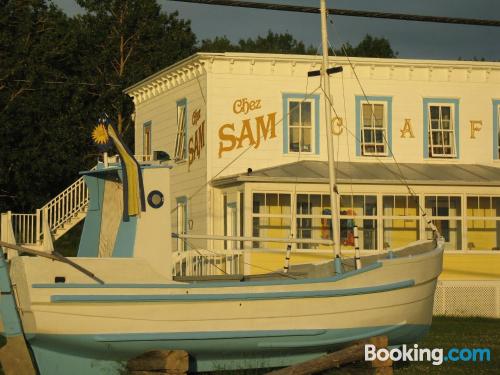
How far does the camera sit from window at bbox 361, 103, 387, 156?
31047 mm

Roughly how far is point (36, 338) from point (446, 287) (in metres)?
15.9

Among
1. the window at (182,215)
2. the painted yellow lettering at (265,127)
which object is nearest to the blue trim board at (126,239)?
the painted yellow lettering at (265,127)

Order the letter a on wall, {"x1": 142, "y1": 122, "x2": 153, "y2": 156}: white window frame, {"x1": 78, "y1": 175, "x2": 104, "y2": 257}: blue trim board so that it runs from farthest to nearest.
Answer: {"x1": 142, "y1": 122, "x2": 153, "y2": 156}: white window frame, the letter a on wall, {"x1": 78, "y1": 175, "x2": 104, "y2": 257}: blue trim board

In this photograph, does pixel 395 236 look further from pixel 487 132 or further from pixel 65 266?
pixel 65 266

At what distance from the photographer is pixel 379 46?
76.6 meters

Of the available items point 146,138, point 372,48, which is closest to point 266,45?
point 372,48

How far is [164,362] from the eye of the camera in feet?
45.3

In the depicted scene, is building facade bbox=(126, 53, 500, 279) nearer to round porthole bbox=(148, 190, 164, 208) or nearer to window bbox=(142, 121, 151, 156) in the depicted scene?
window bbox=(142, 121, 151, 156)

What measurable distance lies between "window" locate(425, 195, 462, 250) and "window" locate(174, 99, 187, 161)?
712 cm

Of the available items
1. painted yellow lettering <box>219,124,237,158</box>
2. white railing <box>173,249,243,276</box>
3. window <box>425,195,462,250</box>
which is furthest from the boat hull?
painted yellow lettering <box>219,124,237,158</box>

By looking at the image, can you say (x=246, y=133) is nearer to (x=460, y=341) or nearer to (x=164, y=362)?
(x=460, y=341)

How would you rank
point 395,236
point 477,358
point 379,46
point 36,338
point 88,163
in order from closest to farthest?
point 36,338, point 477,358, point 395,236, point 88,163, point 379,46

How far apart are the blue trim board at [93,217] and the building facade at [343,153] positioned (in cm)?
1102

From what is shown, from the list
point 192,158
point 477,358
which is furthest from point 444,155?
point 477,358
